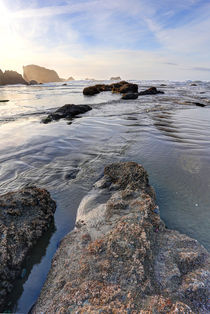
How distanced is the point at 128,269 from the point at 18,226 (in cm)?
133

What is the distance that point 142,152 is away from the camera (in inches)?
183

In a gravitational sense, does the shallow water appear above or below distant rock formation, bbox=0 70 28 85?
below

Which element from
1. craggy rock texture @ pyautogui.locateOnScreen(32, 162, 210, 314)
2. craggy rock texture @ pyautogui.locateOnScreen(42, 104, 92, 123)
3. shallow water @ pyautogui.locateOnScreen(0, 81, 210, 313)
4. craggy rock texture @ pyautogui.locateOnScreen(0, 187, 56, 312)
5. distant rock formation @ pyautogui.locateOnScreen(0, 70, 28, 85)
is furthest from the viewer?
distant rock formation @ pyautogui.locateOnScreen(0, 70, 28, 85)

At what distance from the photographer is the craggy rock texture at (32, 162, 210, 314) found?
1249 mm

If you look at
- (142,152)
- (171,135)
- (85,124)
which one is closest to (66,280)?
(142,152)

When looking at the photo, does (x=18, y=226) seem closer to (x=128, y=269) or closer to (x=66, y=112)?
(x=128, y=269)

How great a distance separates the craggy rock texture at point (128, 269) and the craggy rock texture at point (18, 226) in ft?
1.05

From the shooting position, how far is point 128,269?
1451mm

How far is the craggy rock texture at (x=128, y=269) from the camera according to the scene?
49.2 inches

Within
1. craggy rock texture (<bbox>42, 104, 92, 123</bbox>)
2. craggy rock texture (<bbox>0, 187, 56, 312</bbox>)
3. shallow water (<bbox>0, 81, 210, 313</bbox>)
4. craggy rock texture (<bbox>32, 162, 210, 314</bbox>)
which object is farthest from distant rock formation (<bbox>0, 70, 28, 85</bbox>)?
craggy rock texture (<bbox>32, 162, 210, 314</bbox>)

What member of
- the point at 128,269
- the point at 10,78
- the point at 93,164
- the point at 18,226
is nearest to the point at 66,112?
the point at 93,164

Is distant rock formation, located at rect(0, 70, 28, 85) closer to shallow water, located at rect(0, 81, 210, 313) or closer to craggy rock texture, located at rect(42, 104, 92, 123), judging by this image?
craggy rock texture, located at rect(42, 104, 92, 123)

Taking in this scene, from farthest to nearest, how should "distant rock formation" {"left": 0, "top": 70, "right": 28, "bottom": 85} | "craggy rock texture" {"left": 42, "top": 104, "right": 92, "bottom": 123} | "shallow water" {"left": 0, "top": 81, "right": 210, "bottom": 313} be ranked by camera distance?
"distant rock formation" {"left": 0, "top": 70, "right": 28, "bottom": 85} < "craggy rock texture" {"left": 42, "top": 104, "right": 92, "bottom": 123} < "shallow water" {"left": 0, "top": 81, "right": 210, "bottom": 313}

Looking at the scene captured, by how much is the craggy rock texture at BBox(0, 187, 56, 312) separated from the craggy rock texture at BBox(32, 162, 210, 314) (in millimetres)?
319
